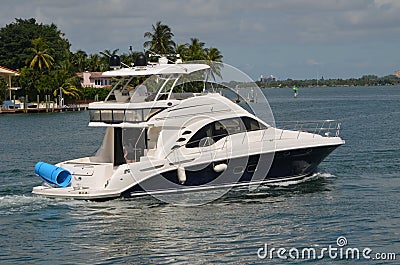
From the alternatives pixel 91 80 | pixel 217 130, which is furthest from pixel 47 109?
pixel 217 130

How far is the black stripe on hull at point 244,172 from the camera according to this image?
22125mm

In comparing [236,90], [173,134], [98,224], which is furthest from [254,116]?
[98,224]

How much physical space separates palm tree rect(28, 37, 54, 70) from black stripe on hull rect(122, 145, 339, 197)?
7117 centimetres

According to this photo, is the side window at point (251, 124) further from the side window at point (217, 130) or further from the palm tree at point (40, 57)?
the palm tree at point (40, 57)

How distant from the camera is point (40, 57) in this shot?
304ft

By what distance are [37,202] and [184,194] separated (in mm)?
4381

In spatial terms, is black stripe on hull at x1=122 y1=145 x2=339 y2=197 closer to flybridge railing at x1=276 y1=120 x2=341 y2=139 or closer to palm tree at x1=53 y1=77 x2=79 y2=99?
flybridge railing at x1=276 y1=120 x2=341 y2=139

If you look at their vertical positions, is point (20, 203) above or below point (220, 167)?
below

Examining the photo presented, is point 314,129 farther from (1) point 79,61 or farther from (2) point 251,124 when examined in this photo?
(1) point 79,61

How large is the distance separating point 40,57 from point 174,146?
73236 mm

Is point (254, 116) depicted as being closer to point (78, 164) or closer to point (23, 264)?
point (78, 164)

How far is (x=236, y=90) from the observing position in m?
25.8

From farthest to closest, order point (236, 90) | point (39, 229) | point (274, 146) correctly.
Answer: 1. point (236, 90)
2. point (274, 146)
3. point (39, 229)

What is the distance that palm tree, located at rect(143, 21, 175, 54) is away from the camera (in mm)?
87938
